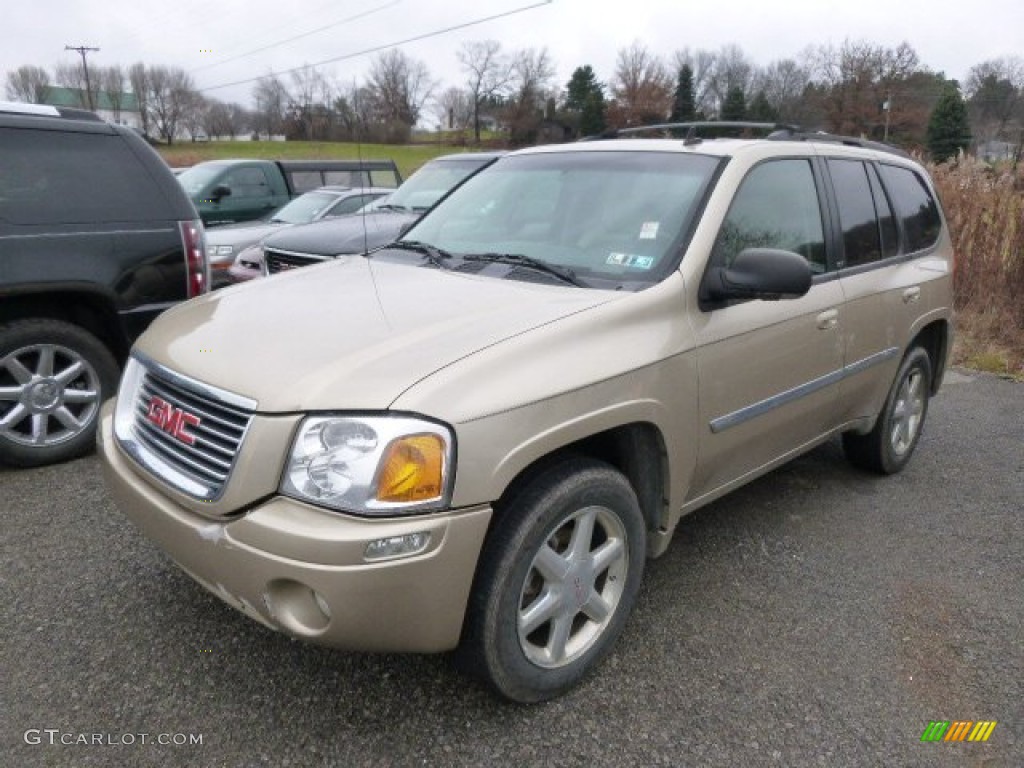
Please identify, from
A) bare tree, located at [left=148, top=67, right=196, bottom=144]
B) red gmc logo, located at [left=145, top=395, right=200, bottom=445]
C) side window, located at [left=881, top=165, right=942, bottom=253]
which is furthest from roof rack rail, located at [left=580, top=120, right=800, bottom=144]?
bare tree, located at [left=148, top=67, right=196, bottom=144]

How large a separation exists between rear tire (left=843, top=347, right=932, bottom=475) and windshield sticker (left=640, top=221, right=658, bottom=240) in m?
2.06

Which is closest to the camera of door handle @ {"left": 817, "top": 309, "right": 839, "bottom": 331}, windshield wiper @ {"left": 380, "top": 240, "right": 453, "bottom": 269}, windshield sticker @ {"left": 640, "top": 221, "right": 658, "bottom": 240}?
windshield sticker @ {"left": 640, "top": 221, "right": 658, "bottom": 240}

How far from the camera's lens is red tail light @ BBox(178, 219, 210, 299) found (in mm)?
4512

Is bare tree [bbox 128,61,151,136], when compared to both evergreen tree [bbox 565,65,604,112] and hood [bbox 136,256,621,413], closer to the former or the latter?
evergreen tree [bbox 565,65,604,112]

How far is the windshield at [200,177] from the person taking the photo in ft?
41.2

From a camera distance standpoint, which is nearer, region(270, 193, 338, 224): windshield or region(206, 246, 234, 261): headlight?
region(206, 246, 234, 261): headlight

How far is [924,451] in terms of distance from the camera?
5.05m

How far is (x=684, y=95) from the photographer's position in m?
51.4

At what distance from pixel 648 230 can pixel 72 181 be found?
3.19 m

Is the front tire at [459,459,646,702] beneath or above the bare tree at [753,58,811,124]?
beneath

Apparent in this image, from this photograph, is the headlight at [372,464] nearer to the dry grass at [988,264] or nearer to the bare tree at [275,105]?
the bare tree at [275,105]

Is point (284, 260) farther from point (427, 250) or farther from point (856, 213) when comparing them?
point (856, 213)

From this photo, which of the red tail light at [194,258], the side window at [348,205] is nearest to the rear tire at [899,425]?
the red tail light at [194,258]

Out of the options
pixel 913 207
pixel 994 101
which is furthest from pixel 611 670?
pixel 994 101
